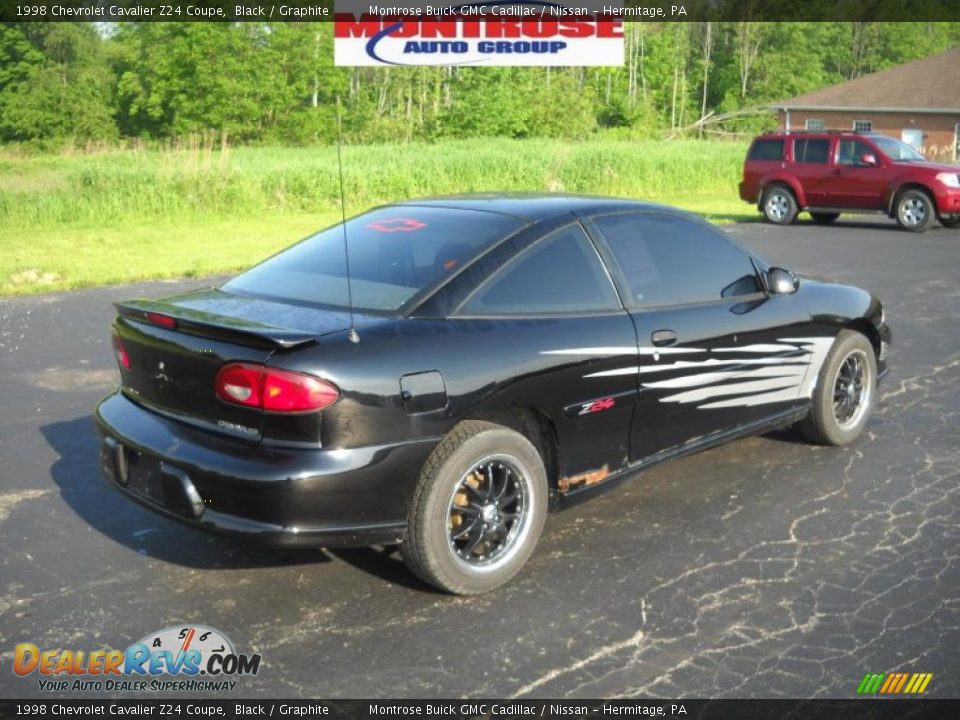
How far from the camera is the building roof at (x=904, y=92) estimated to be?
155ft

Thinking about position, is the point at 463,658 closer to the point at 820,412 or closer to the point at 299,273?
the point at 299,273

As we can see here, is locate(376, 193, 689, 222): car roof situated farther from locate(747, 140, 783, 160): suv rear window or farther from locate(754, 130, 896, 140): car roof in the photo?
locate(747, 140, 783, 160): suv rear window

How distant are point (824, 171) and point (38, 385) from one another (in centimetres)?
1637

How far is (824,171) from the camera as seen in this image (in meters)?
20.5

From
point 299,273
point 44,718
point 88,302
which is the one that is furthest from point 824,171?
point 44,718

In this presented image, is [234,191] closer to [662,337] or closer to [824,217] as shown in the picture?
[824,217]

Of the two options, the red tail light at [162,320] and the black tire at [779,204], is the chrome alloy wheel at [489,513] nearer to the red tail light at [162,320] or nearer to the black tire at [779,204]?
the red tail light at [162,320]

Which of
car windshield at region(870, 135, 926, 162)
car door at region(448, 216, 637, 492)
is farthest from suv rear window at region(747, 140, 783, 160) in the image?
car door at region(448, 216, 637, 492)

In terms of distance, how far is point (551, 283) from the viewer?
4.69m

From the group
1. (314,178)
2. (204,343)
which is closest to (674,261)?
(204,343)

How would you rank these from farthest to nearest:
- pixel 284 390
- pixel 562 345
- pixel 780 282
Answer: pixel 780 282
pixel 562 345
pixel 284 390

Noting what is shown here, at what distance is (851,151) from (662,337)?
56.0 feet

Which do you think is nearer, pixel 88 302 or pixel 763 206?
pixel 88 302

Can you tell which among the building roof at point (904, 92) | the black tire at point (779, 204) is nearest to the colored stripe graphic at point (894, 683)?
the black tire at point (779, 204)
